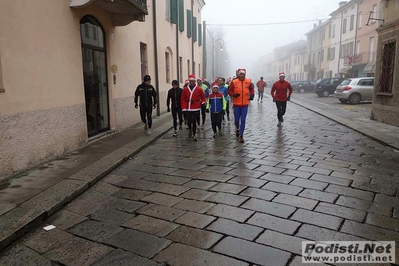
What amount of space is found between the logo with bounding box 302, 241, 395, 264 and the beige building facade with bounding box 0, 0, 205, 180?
14.0 ft

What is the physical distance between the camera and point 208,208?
12.4 feet

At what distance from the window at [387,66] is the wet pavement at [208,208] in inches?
196

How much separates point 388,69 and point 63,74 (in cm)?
975

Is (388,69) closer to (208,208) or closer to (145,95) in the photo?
(145,95)

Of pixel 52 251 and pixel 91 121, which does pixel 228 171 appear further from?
pixel 91 121

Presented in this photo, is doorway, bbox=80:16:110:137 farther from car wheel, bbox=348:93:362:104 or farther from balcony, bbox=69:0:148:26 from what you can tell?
car wheel, bbox=348:93:362:104

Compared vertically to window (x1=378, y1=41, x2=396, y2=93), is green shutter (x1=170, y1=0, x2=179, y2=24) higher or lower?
higher

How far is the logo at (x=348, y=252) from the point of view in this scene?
271 cm

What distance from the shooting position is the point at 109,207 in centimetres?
394

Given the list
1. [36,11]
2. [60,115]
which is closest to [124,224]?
[60,115]

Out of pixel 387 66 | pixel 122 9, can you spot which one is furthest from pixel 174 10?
pixel 387 66

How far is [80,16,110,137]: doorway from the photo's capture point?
760 centimetres

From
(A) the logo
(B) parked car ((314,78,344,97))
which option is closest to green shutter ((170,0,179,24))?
(A) the logo

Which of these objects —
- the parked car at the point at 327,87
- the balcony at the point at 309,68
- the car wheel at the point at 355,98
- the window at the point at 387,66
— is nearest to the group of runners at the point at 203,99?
the window at the point at 387,66
